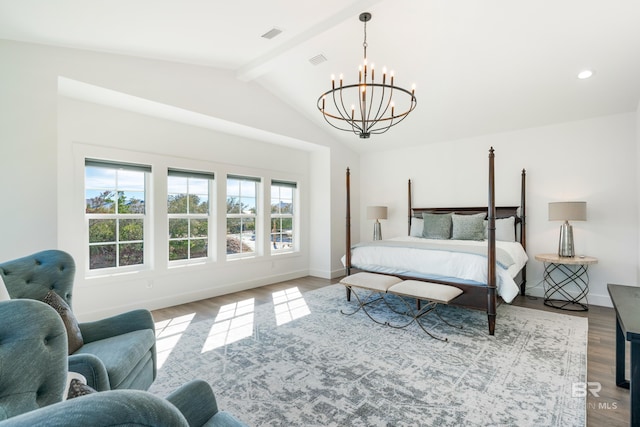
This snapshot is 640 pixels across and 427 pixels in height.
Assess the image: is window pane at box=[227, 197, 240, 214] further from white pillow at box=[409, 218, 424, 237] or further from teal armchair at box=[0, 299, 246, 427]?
teal armchair at box=[0, 299, 246, 427]

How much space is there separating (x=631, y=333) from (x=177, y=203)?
15.2ft

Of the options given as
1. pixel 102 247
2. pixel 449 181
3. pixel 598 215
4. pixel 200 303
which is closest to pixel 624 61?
pixel 598 215

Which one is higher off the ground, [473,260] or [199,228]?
[199,228]

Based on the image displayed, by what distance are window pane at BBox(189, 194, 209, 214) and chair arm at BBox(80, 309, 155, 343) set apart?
2.59 meters

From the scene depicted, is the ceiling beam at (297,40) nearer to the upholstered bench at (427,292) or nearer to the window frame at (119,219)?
the window frame at (119,219)

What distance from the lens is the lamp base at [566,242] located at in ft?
13.6

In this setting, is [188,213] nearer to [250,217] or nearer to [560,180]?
[250,217]

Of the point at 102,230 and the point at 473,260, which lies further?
the point at 102,230

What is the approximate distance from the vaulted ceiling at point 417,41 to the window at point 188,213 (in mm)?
1555

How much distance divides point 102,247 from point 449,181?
529 cm

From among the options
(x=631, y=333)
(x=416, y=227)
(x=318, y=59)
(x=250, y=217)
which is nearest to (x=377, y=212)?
(x=416, y=227)

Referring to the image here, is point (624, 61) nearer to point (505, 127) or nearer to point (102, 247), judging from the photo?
point (505, 127)

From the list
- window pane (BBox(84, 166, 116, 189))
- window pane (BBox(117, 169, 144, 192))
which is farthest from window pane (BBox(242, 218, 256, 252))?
window pane (BBox(84, 166, 116, 189))

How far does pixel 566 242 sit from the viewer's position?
13.7 ft
